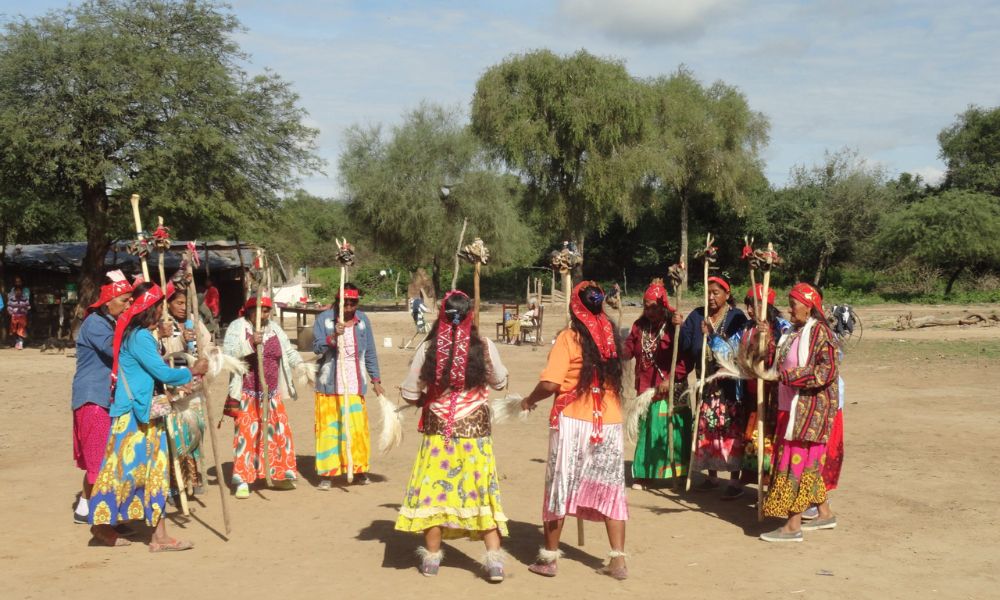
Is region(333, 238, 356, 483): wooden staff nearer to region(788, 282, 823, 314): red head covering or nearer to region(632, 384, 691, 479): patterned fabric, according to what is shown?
region(632, 384, 691, 479): patterned fabric

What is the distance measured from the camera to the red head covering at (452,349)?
5.56 metres

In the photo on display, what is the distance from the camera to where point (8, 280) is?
1086 inches

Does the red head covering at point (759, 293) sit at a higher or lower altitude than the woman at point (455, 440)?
higher

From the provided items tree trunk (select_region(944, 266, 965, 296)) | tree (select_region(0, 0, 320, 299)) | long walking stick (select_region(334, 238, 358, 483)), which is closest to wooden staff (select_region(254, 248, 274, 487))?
long walking stick (select_region(334, 238, 358, 483))

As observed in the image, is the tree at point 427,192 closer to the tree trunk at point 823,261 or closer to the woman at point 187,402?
the tree trunk at point 823,261

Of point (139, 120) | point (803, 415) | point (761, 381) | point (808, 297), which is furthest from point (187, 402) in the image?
point (139, 120)

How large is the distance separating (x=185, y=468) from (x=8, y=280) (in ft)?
77.0

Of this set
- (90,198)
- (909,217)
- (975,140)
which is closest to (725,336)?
(90,198)

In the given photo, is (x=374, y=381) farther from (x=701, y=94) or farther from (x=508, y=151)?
(x=701, y=94)

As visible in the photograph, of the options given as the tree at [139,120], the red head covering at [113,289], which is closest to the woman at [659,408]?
the red head covering at [113,289]

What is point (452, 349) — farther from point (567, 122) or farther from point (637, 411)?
point (567, 122)

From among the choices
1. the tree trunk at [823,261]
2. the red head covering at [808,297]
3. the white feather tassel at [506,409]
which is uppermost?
the tree trunk at [823,261]

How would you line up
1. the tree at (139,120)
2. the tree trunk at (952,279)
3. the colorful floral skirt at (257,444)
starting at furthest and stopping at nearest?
the tree trunk at (952,279), the tree at (139,120), the colorful floral skirt at (257,444)

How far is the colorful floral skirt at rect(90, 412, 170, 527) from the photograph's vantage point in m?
6.00
